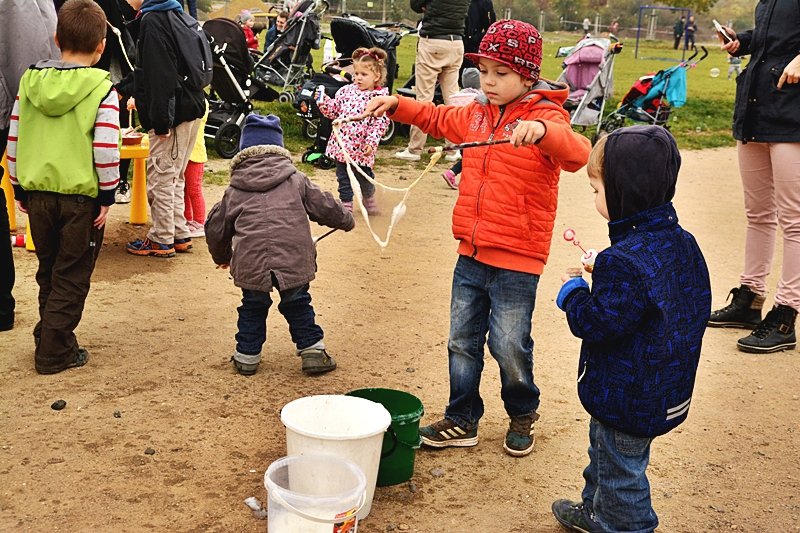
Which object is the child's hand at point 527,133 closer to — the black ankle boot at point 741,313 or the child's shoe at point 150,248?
the black ankle boot at point 741,313

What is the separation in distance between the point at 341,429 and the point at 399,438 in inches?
9.2

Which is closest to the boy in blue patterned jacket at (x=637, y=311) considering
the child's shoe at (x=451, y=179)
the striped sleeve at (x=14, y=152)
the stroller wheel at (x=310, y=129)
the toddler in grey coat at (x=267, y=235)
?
the toddler in grey coat at (x=267, y=235)

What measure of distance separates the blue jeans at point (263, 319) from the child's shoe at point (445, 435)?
3.12 feet

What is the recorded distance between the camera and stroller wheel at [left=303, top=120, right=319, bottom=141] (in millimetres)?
10618

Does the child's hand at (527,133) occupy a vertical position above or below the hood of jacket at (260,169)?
above

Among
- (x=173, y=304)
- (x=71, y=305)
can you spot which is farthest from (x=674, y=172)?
(x=173, y=304)

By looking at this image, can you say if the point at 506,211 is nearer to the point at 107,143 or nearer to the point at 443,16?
the point at 107,143

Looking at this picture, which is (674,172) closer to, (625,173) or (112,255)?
(625,173)

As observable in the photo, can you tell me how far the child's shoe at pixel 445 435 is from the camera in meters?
3.99

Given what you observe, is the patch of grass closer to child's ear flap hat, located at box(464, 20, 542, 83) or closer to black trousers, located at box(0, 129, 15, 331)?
black trousers, located at box(0, 129, 15, 331)

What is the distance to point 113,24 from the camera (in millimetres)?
7355

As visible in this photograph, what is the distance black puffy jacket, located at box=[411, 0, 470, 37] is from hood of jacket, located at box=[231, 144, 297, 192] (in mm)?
5908

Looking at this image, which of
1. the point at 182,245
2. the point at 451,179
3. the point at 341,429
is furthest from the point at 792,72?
the point at 451,179

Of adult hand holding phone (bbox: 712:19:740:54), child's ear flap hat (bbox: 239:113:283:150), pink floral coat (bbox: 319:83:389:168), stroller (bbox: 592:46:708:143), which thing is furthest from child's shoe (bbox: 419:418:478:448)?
stroller (bbox: 592:46:708:143)
